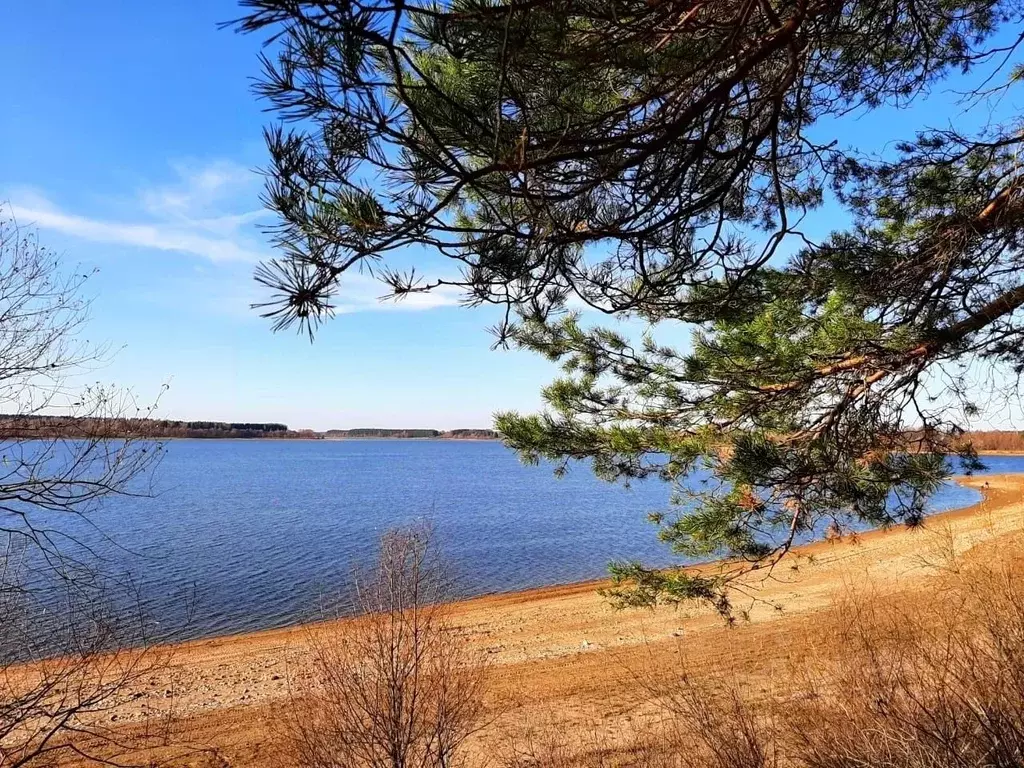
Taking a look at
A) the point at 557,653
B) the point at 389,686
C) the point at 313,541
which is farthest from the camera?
the point at 313,541

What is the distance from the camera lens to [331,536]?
24297mm

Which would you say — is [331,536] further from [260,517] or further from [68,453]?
[68,453]

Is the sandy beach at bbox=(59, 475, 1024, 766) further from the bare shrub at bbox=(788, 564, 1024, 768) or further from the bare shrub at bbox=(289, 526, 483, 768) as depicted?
the bare shrub at bbox=(788, 564, 1024, 768)

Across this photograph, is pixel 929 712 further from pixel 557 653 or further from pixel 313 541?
pixel 313 541

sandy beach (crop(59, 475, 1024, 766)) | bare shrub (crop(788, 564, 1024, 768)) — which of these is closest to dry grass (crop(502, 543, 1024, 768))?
bare shrub (crop(788, 564, 1024, 768))

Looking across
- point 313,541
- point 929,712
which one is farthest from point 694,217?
point 313,541

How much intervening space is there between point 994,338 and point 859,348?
1.20 m

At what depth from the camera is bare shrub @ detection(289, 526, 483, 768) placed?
15.8ft

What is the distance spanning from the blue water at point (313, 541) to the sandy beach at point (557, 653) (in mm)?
2117

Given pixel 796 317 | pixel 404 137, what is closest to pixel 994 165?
pixel 796 317

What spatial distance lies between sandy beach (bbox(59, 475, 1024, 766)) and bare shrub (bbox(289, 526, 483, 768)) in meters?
0.55

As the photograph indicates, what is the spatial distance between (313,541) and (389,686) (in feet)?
64.3

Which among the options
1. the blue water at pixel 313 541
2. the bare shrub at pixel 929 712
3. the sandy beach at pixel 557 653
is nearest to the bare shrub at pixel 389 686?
the sandy beach at pixel 557 653

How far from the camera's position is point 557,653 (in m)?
10.4
